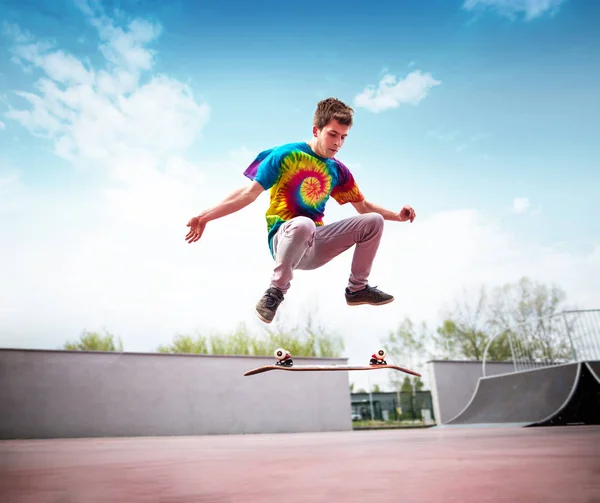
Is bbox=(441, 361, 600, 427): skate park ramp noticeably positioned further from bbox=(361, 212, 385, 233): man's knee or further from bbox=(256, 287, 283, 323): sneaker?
bbox=(256, 287, 283, 323): sneaker

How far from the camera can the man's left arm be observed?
3500 mm

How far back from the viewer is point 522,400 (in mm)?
8914

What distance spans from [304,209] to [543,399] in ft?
25.1

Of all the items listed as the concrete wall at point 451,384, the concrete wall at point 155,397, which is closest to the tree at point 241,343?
the concrete wall at point 451,384

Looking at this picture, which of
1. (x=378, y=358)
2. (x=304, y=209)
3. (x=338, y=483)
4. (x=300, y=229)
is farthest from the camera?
(x=378, y=358)

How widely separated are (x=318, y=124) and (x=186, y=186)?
3.15 m

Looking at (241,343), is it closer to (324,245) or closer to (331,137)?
(324,245)

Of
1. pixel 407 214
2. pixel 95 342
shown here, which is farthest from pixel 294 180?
pixel 95 342

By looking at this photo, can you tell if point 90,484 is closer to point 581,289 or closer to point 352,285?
point 352,285

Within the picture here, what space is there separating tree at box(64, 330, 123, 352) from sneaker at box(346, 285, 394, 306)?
75.7 ft

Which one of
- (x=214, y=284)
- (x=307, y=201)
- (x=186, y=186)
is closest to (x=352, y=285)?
(x=307, y=201)

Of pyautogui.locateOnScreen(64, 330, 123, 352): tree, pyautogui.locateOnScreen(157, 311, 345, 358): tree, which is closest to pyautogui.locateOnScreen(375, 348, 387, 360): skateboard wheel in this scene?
pyautogui.locateOnScreen(157, 311, 345, 358): tree

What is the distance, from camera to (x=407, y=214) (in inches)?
138

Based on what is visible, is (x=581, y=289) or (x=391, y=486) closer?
(x=391, y=486)
